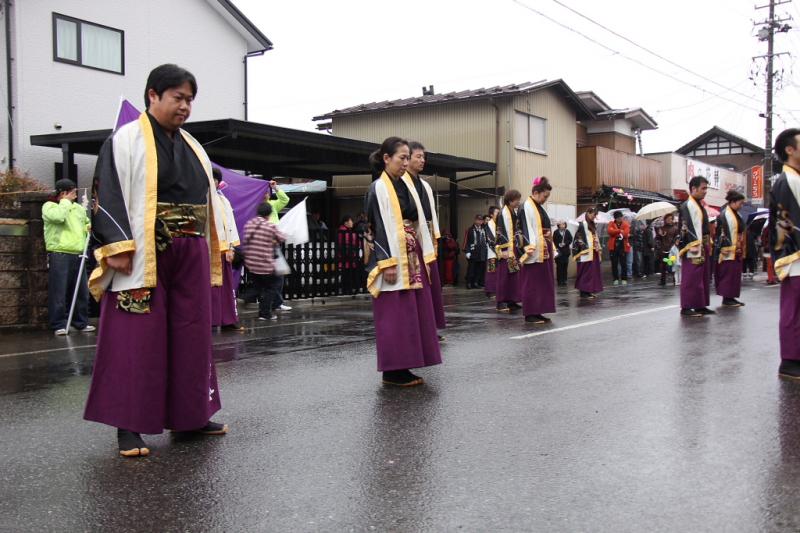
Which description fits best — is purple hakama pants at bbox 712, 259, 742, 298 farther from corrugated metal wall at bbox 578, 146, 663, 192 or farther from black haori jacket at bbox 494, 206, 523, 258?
corrugated metal wall at bbox 578, 146, 663, 192

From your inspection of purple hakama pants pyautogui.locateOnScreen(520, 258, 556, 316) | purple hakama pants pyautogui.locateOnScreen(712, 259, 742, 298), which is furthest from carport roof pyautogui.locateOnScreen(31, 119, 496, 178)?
purple hakama pants pyautogui.locateOnScreen(712, 259, 742, 298)

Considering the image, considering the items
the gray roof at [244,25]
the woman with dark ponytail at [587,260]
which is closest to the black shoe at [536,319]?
the woman with dark ponytail at [587,260]

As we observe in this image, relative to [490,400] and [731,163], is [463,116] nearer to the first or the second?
[490,400]

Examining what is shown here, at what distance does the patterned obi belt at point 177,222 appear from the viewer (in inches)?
174

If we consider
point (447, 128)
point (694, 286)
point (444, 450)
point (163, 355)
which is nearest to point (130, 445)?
point (163, 355)

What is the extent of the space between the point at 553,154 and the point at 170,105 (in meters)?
23.0

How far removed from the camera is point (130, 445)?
4281 mm

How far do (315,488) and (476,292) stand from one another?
51.6ft

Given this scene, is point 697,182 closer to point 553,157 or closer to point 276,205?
point 276,205

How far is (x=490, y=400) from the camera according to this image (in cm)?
563

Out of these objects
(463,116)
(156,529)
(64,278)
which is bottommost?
(156,529)

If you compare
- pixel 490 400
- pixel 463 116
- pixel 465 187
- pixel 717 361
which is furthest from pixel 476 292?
pixel 490 400

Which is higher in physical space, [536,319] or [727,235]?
[727,235]

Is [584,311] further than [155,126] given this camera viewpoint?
Yes
